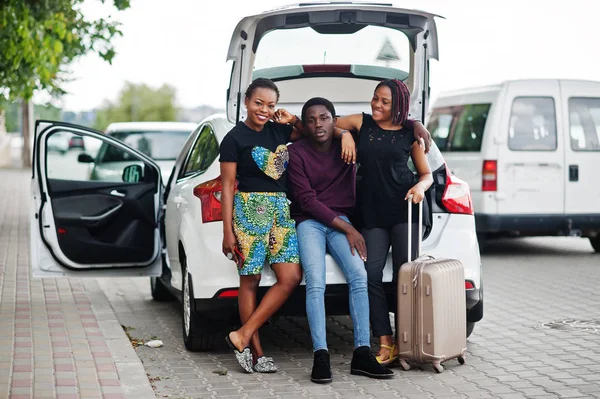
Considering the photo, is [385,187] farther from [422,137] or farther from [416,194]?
[422,137]

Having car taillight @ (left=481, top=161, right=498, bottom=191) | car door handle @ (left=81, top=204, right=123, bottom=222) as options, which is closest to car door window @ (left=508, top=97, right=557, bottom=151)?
car taillight @ (left=481, top=161, right=498, bottom=191)

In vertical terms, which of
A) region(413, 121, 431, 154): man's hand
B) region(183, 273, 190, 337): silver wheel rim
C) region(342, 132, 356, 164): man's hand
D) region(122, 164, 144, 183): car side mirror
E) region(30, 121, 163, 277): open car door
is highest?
region(413, 121, 431, 154): man's hand

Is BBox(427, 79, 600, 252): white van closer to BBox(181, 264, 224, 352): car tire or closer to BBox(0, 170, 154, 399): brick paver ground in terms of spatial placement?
BBox(0, 170, 154, 399): brick paver ground

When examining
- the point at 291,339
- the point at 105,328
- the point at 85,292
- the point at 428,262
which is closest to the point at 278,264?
the point at 428,262

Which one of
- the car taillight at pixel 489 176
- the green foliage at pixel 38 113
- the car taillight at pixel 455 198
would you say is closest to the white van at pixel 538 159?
the car taillight at pixel 489 176

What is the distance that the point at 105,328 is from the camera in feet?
25.6

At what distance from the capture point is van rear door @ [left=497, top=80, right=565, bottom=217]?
41.9 feet

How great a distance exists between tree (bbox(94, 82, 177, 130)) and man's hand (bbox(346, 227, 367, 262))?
102 m

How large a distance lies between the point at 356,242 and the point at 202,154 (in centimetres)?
163

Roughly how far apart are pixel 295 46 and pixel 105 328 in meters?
2.55

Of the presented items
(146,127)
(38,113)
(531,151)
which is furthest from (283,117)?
(38,113)

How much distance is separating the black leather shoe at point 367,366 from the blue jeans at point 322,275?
0.05 m

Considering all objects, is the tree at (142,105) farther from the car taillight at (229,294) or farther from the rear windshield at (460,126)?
the car taillight at (229,294)

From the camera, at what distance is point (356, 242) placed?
6.32 m
